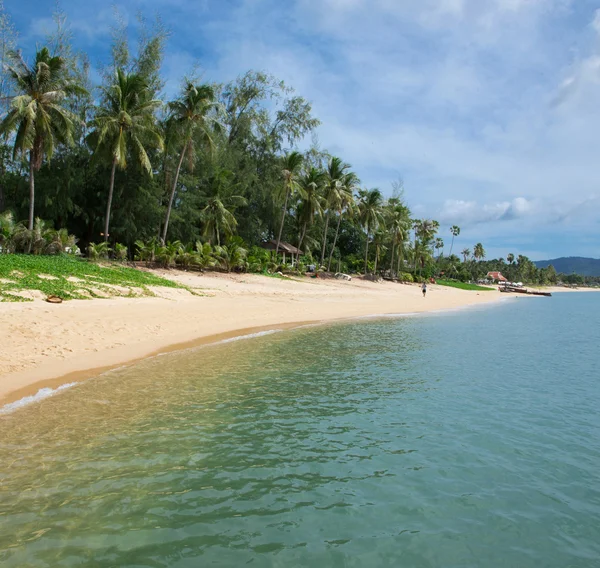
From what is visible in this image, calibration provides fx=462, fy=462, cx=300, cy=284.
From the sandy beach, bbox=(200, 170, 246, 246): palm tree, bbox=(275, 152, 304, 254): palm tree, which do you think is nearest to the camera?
the sandy beach

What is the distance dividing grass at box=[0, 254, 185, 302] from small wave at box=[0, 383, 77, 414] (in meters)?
6.96

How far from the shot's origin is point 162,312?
16.8m

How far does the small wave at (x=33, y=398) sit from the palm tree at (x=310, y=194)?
36.7 meters

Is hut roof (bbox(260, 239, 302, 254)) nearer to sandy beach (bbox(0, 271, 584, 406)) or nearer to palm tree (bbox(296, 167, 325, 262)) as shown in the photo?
palm tree (bbox(296, 167, 325, 262))

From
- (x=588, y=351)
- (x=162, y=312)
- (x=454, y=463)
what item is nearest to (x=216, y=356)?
(x=162, y=312)

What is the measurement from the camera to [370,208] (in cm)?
5312

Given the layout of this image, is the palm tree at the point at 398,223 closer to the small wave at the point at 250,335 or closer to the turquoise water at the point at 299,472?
the small wave at the point at 250,335

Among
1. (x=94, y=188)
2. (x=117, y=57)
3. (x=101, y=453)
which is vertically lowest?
(x=101, y=453)

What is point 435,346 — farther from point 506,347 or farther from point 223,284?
point 223,284

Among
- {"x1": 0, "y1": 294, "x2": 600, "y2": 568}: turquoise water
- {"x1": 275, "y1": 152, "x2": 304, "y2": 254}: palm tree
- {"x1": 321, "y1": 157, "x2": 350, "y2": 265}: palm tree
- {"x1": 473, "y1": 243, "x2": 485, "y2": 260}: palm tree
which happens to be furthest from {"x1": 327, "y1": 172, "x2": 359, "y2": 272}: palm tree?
{"x1": 473, "y1": 243, "x2": 485, "y2": 260}: palm tree

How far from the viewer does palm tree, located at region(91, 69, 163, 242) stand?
28.1 metres

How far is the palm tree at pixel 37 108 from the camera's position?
24.2 meters

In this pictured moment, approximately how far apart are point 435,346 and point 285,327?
6110mm

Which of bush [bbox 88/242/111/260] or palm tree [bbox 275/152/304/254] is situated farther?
palm tree [bbox 275/152/304/254]
